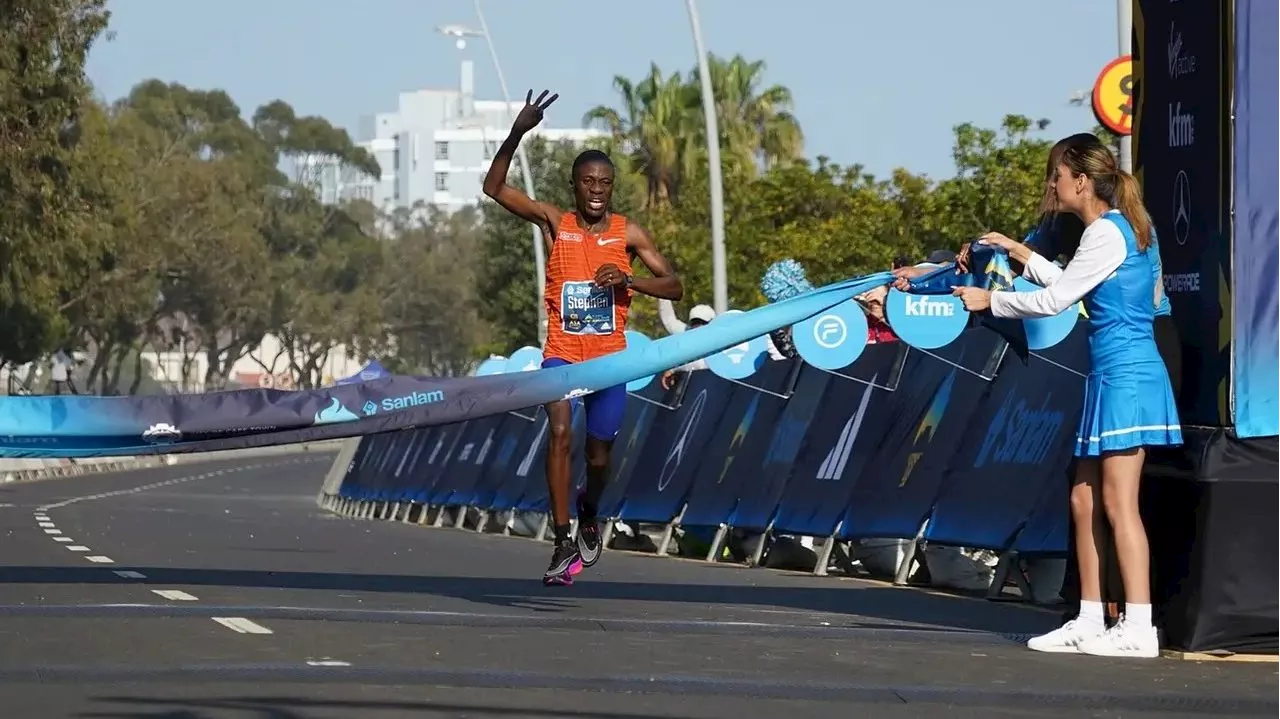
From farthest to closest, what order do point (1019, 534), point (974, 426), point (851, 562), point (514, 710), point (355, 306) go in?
point (355, 306)
point (851, 562)
point (974, 426)
point (1019, 534)
point (514, 710)

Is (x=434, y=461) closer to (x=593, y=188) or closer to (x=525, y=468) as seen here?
(x=525, y=468)

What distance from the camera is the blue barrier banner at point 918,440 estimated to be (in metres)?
14.8

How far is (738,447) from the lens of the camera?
18.2 metres

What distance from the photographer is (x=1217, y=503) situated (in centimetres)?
963

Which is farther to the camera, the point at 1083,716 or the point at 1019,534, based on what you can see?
the point at 1019,534

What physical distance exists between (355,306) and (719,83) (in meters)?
45.4

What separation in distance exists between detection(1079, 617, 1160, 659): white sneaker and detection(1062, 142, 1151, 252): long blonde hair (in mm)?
1485

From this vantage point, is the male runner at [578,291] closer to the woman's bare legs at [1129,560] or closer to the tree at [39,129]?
the woman's bare legs at [1129,560]

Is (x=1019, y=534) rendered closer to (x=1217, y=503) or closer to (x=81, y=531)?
(x=1217, y=503)

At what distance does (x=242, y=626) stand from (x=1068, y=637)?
3234 mm

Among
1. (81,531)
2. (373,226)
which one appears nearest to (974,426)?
(81,531)

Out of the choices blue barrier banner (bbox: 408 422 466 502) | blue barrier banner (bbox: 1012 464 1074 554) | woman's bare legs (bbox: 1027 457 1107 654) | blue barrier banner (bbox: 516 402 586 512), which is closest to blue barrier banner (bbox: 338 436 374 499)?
blue barrier banner (bbox: 408 422 466 502)

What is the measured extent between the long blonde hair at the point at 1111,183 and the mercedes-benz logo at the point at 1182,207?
178 mm

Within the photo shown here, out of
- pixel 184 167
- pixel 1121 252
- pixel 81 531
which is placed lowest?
pixel 81 531
